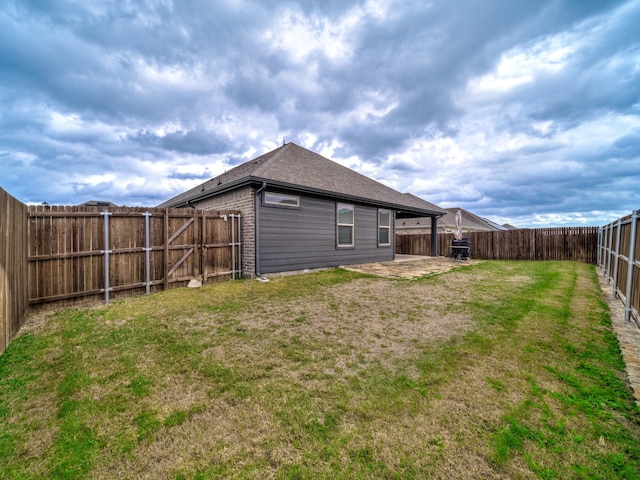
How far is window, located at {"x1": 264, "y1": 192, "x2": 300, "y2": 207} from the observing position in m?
7.45

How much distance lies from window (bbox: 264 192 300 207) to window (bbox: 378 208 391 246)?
4.84 m

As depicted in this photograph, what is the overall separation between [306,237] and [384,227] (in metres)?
4.93

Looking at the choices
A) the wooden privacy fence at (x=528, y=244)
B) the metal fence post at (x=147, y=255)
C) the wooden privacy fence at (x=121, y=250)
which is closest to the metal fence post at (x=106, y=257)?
the wooden privacy fence at (x=121, y=250)

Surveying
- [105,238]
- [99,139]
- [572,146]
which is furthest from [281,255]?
[572,146]

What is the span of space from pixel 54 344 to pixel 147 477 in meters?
3.02

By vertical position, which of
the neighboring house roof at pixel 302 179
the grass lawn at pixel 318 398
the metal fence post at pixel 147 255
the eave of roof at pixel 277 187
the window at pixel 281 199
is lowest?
the grass lawn at pixel 318 398

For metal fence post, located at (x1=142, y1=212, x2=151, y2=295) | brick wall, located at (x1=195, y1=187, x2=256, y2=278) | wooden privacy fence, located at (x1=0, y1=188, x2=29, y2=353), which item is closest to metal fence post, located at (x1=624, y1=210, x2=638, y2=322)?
brick wall, located at (x1=195, y1=187, x2=256, y2=278)

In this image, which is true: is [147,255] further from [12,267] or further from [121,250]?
[12,267]

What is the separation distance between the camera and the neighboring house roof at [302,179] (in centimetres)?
745

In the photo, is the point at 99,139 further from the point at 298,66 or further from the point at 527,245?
the point at 527,245

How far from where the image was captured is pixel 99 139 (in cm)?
1098

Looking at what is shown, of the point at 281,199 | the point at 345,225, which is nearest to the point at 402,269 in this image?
the point at 345,225

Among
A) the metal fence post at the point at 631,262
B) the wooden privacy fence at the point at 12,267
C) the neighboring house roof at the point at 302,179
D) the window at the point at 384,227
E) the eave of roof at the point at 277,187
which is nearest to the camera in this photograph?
the wooden privacy fence at the point at 12,267

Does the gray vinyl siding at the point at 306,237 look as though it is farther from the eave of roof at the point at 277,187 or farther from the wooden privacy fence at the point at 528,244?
the wooden privacy fence at the point at 528,244
